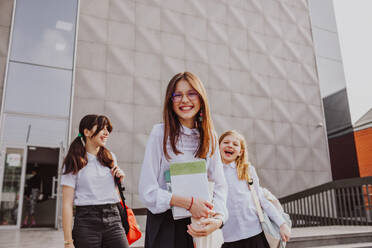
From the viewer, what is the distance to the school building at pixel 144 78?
7.81m

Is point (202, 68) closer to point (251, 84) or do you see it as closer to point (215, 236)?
point (251, 84)

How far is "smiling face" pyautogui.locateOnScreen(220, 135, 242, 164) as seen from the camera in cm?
243

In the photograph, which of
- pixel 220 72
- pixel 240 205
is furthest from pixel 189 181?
pixel 220 72

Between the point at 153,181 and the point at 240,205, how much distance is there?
133cm

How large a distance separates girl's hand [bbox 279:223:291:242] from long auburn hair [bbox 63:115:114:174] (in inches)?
51.9

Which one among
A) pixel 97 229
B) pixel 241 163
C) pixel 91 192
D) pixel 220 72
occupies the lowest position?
pixel 97 229

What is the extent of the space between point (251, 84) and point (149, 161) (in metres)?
9.70

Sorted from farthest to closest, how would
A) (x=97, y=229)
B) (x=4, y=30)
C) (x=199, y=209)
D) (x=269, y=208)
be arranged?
1. (x=4, y=30)
2. (x=269, y=208)
3. (x=97, y=229)
4. (x=199, y=209)

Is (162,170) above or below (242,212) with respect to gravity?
above

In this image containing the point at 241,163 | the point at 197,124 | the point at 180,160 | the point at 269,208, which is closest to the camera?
the point at 180,160

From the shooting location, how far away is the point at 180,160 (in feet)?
4.06

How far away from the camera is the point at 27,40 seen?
319 inches

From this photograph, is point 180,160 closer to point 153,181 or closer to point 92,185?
point 153,181

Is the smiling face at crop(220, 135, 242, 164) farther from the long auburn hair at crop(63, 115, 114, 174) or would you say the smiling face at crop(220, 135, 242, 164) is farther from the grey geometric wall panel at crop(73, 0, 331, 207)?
the grey geometric wall panel at crop(73, 0, 331, 207)
